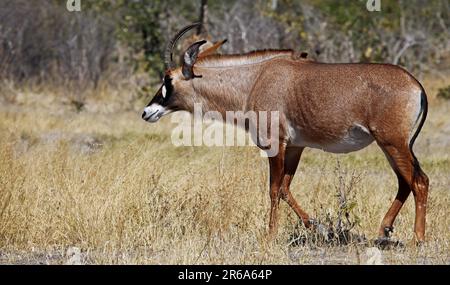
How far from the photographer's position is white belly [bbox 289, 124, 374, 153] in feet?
27.5

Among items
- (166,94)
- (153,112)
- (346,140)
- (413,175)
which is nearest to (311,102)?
(346,140)

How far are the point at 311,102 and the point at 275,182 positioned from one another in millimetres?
827

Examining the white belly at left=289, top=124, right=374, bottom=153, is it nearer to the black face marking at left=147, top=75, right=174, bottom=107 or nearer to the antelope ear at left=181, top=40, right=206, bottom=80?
the antelope ear at left=181, top=40, right=206, bottom=80

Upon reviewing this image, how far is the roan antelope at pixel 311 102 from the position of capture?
817cm

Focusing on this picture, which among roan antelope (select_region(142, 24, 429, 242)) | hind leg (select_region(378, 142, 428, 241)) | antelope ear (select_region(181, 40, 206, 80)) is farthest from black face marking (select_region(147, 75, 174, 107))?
hind leg (select_region(378, 142, 428, 241))

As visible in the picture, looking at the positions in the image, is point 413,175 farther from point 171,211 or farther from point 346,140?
point 171,211

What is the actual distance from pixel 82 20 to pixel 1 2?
1965 millimetres

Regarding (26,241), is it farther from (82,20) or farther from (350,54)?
(82,20)

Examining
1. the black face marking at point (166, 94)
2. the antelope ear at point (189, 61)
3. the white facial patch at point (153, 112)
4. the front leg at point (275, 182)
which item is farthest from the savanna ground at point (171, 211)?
the antelope ear at point (189, 61)

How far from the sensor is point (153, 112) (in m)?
9.55

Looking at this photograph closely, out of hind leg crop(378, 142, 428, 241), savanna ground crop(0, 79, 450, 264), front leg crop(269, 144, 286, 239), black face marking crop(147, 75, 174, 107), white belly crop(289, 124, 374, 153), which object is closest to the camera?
savanna ground crop(0, 79, 450, 264)

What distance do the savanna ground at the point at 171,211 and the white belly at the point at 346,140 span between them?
0.22 metres

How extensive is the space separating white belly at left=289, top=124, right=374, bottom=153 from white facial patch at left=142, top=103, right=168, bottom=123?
1.51 metres
